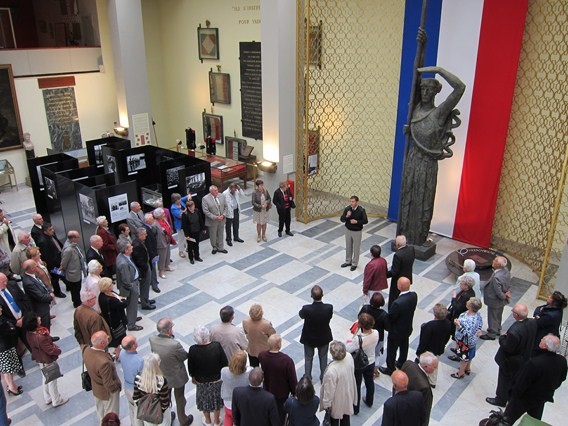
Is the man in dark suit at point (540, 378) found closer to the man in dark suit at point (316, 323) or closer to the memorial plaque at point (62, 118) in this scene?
the man in dark suit at point (316, 323)

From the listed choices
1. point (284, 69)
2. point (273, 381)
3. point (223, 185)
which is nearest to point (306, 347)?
point (273, 381)

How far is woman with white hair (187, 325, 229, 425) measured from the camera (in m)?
4.60

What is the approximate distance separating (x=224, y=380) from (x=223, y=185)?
873 cm

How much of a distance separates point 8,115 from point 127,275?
9.28 metres

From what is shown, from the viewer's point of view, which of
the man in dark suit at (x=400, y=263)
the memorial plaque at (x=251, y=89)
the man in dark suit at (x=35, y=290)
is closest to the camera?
the man in dark suit at (x=35, y=290)

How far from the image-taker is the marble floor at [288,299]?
5.58 metres

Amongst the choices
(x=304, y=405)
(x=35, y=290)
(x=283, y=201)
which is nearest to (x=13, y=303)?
(x=35, y=290)

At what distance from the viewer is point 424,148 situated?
8641 millimetres

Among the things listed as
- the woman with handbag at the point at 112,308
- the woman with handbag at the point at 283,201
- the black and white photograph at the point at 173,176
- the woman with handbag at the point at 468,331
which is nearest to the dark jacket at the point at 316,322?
the woman with handbag at the point at 468,331

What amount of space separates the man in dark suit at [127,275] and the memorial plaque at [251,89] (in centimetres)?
762

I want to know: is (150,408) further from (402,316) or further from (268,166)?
(268,166)

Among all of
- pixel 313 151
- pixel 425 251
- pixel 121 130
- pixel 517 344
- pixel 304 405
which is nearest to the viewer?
pixel 304 405

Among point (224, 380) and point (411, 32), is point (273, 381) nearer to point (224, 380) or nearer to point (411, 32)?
point (224, 380)

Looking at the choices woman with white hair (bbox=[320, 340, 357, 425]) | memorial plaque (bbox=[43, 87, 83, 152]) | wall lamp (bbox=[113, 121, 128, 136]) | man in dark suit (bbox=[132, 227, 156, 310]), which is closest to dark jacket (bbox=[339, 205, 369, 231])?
man in dark suit (bbox=[132, 227, 156, 310])
